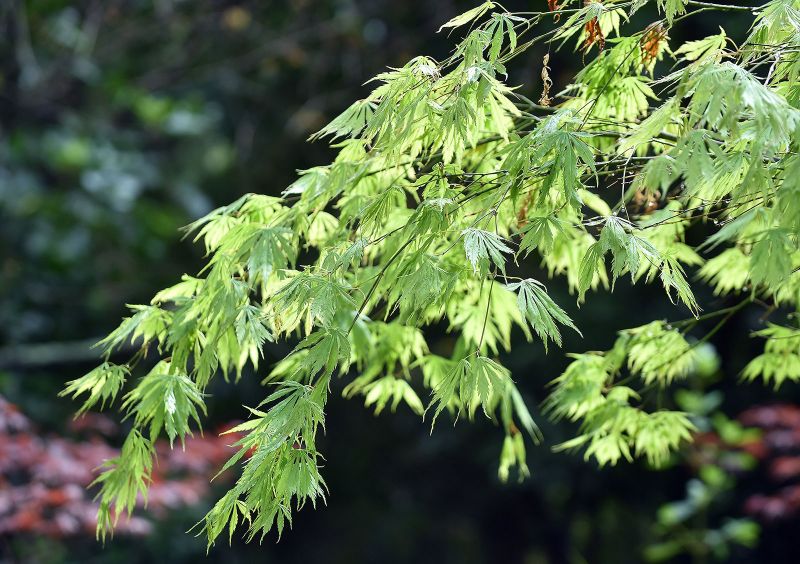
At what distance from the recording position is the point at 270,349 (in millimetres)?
6062

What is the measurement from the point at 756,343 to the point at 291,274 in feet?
14.1

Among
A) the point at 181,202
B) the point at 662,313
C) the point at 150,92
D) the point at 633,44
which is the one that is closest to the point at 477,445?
the point at 662,313

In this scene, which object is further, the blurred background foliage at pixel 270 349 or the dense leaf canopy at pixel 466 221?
the blurred background foliage at pixel 270 349

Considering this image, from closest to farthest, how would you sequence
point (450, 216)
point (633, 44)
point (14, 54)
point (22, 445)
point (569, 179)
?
point (569, 179) → point (450, 216) → point (633, 44) → point (22, 445) → point (14, 54)

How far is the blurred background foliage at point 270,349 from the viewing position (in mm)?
5281

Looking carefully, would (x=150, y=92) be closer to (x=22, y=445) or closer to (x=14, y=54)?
(x=14, y=54)

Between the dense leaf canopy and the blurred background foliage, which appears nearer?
the dense leaf canopy

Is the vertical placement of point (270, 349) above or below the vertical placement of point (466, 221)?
below

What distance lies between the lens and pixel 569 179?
1619mm

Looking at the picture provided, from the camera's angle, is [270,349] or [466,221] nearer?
[466,221]

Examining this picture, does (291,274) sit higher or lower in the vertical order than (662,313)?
higher

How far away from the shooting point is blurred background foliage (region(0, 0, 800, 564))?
5.28 m

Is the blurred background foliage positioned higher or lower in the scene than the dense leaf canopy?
lower

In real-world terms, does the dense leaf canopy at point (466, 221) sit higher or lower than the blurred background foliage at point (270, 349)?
higher
